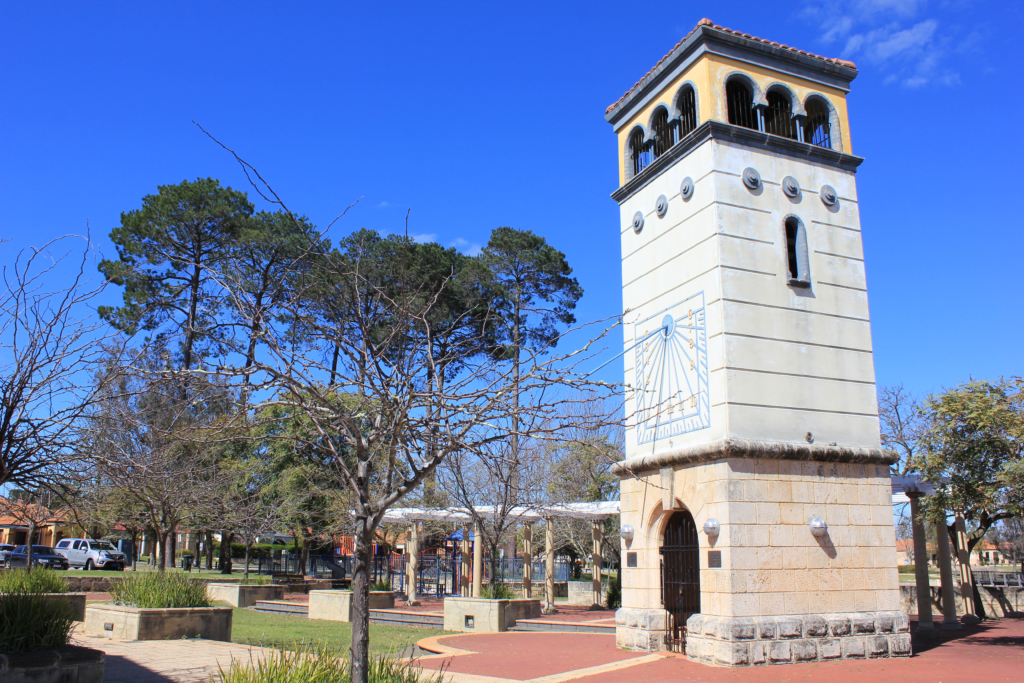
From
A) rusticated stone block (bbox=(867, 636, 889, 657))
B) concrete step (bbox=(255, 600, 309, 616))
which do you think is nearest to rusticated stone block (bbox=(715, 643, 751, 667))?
rusticated stone block (bbox=(867, 636, 889, 657))

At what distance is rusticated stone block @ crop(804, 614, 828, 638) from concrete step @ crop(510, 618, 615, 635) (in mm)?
5557

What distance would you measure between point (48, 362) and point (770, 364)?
35.1 feet

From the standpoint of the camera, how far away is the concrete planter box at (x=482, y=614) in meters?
17.3

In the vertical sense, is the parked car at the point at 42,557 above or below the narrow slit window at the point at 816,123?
below

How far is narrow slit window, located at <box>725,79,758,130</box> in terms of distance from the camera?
14.8 m

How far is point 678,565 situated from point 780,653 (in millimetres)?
2580

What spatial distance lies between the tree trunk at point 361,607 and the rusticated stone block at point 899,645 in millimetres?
9711

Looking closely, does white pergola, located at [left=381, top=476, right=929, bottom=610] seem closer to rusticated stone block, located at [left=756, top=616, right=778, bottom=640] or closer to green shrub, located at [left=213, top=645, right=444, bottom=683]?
rusticated stone block, located at [left=756, top=616, right=778, bottom=640]

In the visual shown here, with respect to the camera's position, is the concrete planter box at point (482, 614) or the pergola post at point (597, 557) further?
the pergola post at point (597, 557)

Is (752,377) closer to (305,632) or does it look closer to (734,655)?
(734,655)

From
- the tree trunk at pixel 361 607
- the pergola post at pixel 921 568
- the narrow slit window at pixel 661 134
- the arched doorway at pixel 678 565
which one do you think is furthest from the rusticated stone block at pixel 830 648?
the narrow slit window at pixel 661 134

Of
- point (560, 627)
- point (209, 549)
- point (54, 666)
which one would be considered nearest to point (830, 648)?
point (560, 627)

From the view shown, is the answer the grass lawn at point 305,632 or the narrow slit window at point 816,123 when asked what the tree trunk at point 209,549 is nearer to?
the grass lawn at point 305,632

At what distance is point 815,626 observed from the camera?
475 inches
